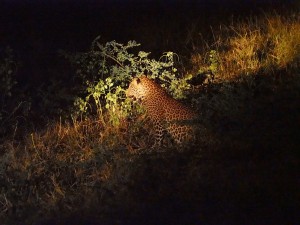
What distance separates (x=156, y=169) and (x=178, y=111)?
1.38 meters

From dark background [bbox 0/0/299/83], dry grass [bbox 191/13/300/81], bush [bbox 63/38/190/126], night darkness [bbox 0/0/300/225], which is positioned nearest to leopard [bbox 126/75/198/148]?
night darkness [bbox 0/0/300/225]

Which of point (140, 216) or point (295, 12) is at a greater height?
point (295, 12)

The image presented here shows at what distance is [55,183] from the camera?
Answer: 7.70 m

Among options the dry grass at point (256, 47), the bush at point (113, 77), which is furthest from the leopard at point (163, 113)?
the dry grass at point (256, 47)

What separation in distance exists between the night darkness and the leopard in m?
0.08

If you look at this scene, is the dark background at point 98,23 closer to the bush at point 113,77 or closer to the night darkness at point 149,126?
the night darkness at point 149,126

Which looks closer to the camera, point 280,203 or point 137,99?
point 280,203

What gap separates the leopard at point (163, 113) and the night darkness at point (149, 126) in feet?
0.26

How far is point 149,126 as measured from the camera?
352 inches

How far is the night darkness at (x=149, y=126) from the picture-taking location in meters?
6.50

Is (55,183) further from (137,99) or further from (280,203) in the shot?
(280,203)

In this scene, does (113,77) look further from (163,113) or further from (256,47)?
(256,47)

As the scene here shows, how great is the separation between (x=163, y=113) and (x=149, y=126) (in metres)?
0.66

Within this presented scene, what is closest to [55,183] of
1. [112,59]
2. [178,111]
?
[178,111]
